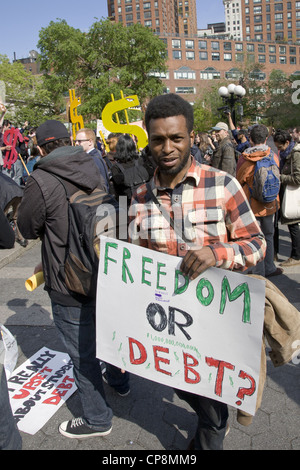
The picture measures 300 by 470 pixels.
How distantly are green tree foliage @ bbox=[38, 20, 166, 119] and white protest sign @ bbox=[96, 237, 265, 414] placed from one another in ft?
132

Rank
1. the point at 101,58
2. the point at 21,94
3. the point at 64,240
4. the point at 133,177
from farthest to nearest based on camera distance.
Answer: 1. the point at 101,58
2. the point at 21,94
3. the point at 133,177
4. the point at 64,240

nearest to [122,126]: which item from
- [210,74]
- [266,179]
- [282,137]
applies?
[282,137]

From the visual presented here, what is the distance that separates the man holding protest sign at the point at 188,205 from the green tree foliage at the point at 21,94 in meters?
36.1

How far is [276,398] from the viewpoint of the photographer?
257cm

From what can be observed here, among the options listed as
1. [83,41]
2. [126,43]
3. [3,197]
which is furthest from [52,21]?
[3,197]

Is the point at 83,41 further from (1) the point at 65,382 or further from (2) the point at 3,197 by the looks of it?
(1) the point at 65,382

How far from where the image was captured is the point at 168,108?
1.61 meters

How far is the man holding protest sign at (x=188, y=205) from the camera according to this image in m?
1.62

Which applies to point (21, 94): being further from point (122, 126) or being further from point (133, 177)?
point (133, 177)

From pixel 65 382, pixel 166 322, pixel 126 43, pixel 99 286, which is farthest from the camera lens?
pixel 126 43

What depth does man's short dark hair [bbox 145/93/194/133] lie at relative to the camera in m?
1.62

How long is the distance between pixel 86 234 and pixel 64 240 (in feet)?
0.74

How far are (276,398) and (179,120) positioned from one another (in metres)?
2.04

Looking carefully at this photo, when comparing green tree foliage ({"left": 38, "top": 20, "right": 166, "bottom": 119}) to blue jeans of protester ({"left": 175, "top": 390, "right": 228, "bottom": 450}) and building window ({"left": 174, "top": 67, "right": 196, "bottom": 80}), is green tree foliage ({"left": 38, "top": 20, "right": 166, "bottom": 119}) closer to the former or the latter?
building window ({"left": 174, "top": 67, "right": 196, "bottom": 80})
